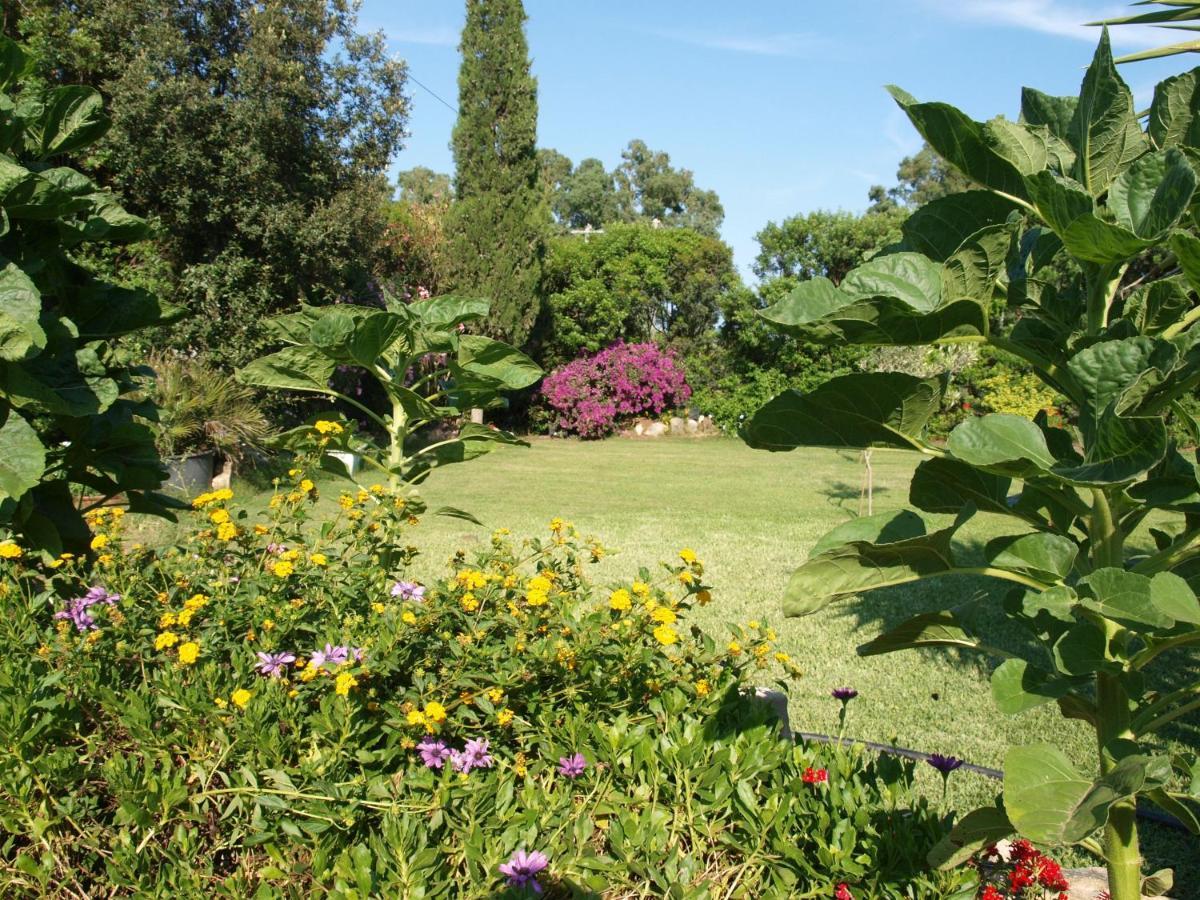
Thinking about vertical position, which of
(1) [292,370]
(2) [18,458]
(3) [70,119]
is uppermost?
(3) [70,119]

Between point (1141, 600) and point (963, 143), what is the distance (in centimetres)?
58

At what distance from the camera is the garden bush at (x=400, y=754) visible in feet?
5.08

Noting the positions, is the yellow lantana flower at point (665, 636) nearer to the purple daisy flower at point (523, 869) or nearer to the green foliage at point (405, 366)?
the purple daisy flower at point (523, 869)

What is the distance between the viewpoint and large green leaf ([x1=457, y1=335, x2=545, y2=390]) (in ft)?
8.19

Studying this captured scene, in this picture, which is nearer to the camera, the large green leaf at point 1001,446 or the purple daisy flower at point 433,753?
the large green leaf at point 1001,446

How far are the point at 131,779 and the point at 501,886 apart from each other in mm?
682

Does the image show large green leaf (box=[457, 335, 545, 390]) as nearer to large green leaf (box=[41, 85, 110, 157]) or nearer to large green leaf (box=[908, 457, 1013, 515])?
large green leaf (box=[41, 85, 110, 157])

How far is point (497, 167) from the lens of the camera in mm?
15180

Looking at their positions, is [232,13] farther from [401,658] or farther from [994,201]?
[994,201]

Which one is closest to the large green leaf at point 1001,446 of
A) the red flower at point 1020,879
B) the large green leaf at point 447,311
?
the red flower at point 1020,879

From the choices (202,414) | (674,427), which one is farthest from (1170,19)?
(674,427)

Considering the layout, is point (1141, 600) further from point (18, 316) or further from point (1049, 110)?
point (18, 316)

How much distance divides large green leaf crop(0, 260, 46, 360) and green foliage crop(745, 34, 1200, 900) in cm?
160

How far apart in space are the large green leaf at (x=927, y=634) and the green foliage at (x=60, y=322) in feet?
5.98
